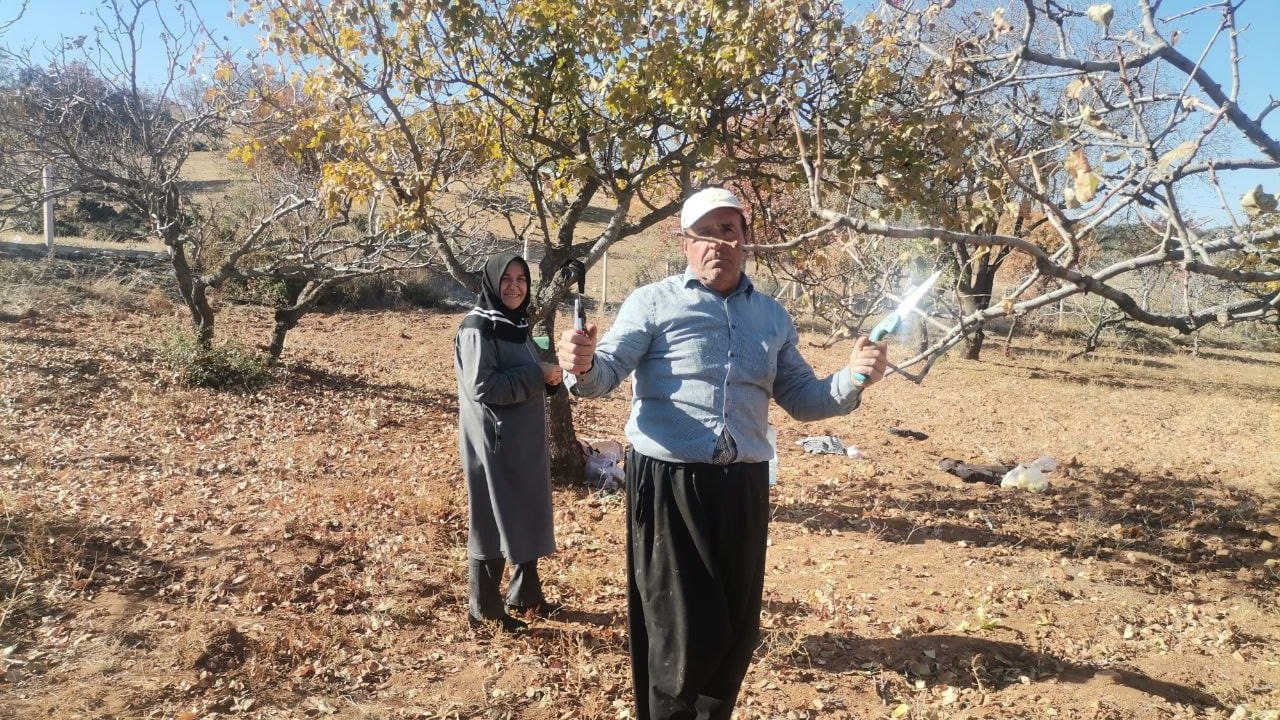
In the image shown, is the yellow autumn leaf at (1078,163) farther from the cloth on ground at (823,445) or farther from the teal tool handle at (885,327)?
the cloth on ground at (823,445)

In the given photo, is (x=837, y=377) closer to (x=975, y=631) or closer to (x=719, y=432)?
(x=719, y=432)

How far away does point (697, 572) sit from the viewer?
7.23 ft

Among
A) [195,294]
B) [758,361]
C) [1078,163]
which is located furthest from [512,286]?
[195,294]

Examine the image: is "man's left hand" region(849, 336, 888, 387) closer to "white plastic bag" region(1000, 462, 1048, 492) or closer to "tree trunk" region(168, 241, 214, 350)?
"white plastic bag" region(1000, 462, 1048, 492)

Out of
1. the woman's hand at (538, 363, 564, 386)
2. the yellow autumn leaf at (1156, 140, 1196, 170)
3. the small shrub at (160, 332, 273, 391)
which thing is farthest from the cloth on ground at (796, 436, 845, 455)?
the small shrub at (160, 332, 273, 391)

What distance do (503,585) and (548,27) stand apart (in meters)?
3.31

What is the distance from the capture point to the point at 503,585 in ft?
13.2

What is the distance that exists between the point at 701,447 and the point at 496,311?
4.88 feet

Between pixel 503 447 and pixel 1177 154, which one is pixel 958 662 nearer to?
pixel 503 447

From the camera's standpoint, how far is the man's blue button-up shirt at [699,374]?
7.16 ft

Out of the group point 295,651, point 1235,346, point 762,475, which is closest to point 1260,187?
point 762,475

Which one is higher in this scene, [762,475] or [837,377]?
[837,377]

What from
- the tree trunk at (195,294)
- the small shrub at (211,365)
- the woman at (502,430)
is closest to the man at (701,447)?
the woman at (502,430)

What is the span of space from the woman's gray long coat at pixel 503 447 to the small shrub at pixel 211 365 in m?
5.68
